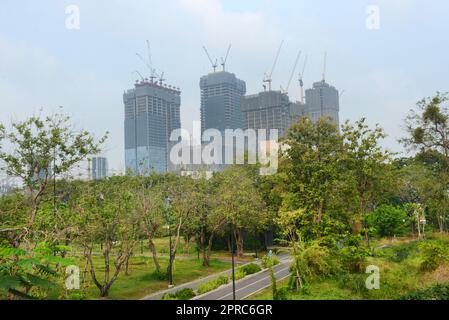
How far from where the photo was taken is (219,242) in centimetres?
4622

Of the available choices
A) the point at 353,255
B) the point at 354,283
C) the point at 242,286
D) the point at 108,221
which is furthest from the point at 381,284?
the point at 108,221

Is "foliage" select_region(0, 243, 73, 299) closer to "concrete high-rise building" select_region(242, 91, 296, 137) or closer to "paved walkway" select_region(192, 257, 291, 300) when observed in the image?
"paved walkway" select_region(192, 257, 291, 300)

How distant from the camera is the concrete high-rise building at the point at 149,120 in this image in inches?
3716

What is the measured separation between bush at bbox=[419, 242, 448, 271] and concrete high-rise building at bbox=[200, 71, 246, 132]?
95.1 metres

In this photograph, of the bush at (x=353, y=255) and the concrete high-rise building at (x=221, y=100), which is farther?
the concrete high-rise building at (x=221, y=100)

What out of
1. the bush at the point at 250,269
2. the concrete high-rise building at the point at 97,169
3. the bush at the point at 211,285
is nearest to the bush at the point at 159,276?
the bush at the point at 211,285

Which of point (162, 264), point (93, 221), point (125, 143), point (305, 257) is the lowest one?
point (162, 264)

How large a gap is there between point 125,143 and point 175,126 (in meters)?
13.0

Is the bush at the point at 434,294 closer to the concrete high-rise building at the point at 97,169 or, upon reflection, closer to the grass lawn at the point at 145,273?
the grass lawn at the point at 145,273

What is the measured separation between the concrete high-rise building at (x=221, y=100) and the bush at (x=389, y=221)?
7502 centimetres

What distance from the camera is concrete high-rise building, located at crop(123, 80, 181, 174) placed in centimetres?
9438

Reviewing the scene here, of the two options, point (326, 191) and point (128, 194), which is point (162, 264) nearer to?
point (128, 194)
